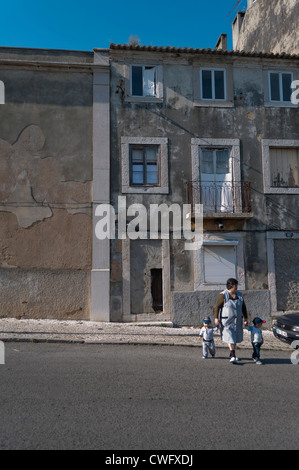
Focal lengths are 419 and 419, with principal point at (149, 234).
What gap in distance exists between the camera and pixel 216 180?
557 inches

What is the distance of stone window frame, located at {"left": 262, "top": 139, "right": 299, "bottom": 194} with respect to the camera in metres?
14.1

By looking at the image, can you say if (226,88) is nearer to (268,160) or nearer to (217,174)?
(268,160)

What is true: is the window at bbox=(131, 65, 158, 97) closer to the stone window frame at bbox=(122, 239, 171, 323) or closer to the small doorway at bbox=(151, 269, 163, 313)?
the stone window frame at bbox=(122, 239, 171, 323)

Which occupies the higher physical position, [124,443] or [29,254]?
[29,254]

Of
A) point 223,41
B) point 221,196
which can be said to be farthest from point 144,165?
point 223,41

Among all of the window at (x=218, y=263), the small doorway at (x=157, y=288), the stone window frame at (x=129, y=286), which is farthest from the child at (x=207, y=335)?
the window at (x=218, y=263)

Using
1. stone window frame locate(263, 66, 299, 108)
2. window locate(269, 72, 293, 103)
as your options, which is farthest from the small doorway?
window locate(269, 72, 293, 103)

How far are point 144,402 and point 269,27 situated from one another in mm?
17804

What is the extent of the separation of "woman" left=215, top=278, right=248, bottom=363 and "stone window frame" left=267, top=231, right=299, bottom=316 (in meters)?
6.42

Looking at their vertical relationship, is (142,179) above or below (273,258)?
above

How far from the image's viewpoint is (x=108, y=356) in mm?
7848

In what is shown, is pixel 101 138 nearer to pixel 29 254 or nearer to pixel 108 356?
pixel 29 254
